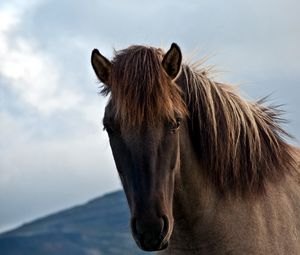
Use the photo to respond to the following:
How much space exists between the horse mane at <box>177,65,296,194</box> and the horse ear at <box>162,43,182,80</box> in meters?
0.25

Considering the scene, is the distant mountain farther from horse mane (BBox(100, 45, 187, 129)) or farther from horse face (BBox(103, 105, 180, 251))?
horse face (BBox(103, 105, 180, 251))

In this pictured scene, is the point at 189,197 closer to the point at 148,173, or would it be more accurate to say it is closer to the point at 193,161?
the point at 193,161

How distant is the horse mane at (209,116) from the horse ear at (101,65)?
0.30 feet

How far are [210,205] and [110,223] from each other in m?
169

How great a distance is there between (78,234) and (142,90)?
16194cm

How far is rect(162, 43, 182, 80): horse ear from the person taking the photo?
25.1 feet

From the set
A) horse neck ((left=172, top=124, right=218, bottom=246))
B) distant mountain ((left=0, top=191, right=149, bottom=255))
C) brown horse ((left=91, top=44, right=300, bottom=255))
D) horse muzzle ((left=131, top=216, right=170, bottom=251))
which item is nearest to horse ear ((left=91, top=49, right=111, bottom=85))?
brown horse ((left=91, top=44, right=300, bottom=255))

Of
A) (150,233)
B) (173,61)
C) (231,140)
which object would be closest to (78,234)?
(231,140)

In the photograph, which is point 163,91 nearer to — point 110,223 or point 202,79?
point 202,79

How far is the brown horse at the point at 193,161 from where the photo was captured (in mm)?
7242

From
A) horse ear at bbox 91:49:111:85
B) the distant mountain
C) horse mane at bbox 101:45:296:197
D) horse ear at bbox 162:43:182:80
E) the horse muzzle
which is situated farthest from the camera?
the distant mountain

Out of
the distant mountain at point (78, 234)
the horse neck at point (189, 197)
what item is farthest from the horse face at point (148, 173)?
the distant mountain at point (78, 234)

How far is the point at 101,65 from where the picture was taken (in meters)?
7.87

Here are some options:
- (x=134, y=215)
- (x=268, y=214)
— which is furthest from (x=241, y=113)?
(x=134, y=215)
